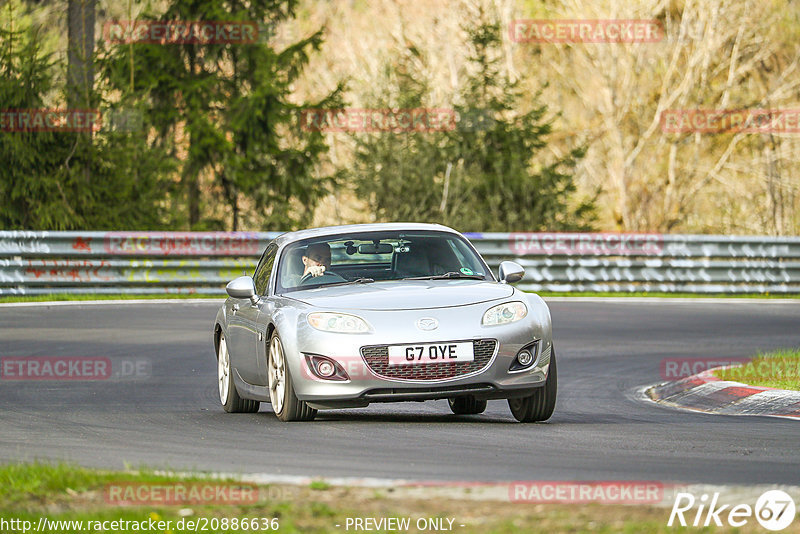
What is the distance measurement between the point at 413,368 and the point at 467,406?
190 cm

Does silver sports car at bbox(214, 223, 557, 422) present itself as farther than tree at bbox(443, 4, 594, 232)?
No

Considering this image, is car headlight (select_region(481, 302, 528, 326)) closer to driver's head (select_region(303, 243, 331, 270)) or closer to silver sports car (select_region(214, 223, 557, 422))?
silver sports car (select_region(214, 223, 557, 422))

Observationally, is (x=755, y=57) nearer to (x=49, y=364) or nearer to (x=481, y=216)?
(x=481, y=216)

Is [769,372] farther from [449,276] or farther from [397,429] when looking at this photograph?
[397,429]

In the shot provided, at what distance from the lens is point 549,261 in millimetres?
26875

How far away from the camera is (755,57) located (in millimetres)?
39375

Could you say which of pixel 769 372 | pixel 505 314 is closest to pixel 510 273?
pixel 505 314

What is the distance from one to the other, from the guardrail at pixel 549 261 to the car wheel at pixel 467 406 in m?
14.6

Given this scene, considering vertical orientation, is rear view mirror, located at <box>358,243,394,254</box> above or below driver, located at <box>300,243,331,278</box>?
above

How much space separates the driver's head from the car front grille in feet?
4.94

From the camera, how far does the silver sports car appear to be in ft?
31.8

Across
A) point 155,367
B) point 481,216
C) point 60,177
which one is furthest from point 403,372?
point 481,216

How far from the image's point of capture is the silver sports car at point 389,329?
381 inches

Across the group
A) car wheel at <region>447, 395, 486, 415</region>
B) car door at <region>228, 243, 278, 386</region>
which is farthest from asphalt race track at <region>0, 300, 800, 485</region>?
car door at <region>228, 243, 278, 386</region>
